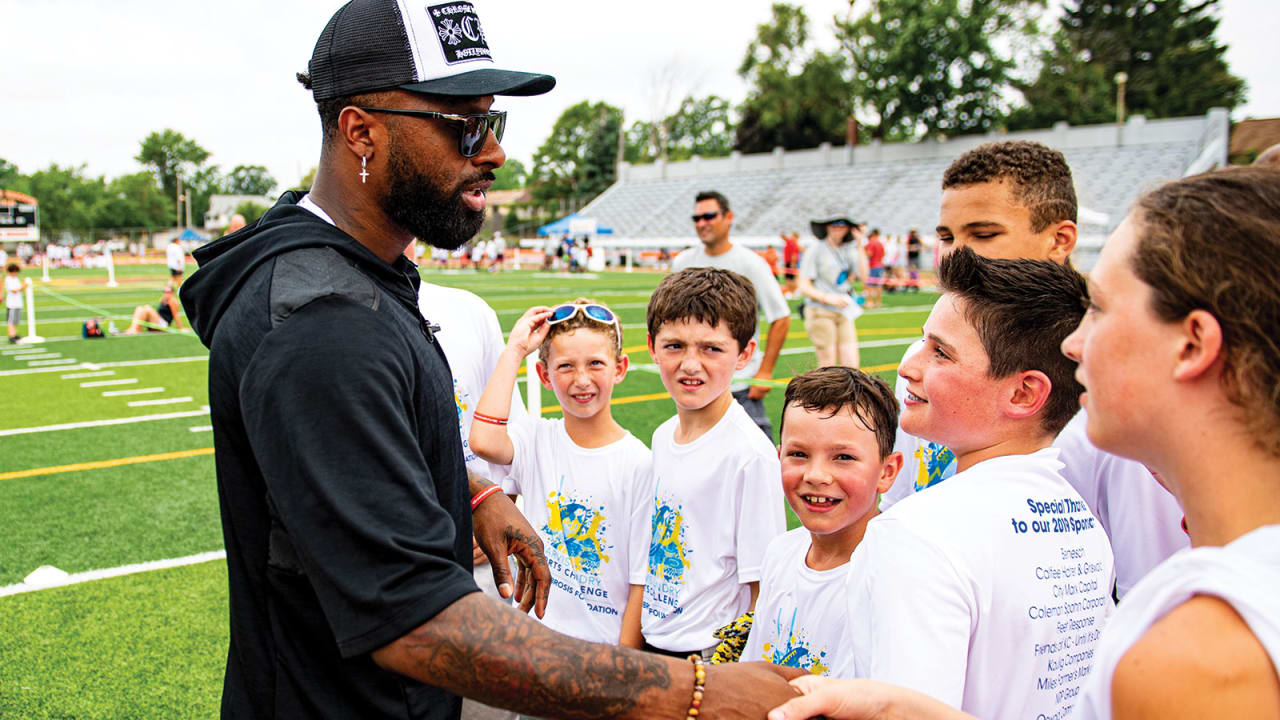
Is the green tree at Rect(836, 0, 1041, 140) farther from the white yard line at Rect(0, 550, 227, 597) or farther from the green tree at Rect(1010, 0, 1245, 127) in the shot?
the white yard line at Rect(0, 550, 227, 597)

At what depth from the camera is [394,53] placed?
68.8 inches

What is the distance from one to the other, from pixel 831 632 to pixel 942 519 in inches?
31.8

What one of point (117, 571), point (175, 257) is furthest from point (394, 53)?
point (175, 257)

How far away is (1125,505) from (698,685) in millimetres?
1518

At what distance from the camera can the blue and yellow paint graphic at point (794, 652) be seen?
2359 mm

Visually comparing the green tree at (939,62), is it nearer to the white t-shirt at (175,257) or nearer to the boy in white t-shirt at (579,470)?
the white t-shirt at (175,257)

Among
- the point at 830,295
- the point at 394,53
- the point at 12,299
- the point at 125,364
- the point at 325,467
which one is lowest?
the point at 125,364

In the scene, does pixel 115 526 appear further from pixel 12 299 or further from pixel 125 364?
pixel 12 299

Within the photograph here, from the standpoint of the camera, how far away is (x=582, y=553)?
3.33 m

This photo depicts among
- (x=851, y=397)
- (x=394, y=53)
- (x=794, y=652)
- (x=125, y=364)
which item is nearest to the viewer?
(x=394, y=53)

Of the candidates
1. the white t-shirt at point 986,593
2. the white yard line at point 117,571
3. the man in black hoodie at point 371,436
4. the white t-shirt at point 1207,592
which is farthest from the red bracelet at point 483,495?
the white yard line at point 117,571

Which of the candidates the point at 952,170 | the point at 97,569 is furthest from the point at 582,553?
Answer: the point at 97,569

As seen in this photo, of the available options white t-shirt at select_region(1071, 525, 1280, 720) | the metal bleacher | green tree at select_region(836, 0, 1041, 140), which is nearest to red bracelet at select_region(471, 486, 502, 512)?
white t-shirt at select_region(1071, 525, 1280, 720)

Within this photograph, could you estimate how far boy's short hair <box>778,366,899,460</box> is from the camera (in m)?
2.66
